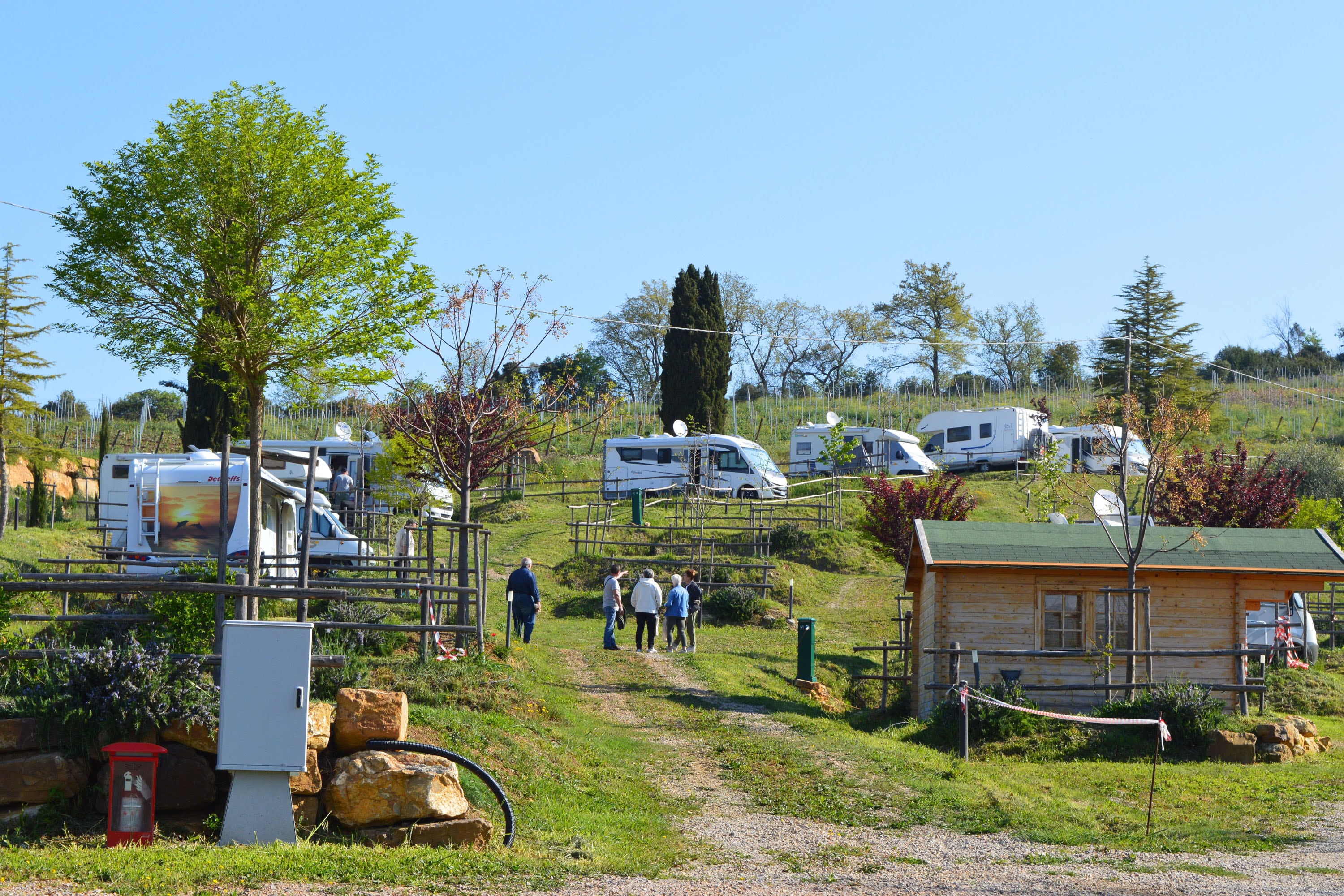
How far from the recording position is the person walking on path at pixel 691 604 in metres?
21.6

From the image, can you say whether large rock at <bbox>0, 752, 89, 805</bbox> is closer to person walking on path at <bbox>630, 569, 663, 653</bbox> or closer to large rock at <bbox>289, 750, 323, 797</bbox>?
large rock at <bbox>289, 750, 323, 797</bbox>

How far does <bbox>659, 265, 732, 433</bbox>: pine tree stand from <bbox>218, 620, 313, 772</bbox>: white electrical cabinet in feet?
130

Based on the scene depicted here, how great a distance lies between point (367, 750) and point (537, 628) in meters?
14.1

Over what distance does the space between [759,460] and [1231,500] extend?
14911 mm

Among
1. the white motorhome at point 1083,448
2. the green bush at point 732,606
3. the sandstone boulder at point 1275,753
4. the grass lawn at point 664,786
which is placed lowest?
the sandstone boulder at point 1275,753

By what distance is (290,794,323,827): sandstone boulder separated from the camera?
29.7 ft

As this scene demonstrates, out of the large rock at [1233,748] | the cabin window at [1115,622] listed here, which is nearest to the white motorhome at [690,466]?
the cabin window at [1115,622]

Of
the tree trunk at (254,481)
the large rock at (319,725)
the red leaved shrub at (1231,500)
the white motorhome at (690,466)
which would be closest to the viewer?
the large rock at (319,725)

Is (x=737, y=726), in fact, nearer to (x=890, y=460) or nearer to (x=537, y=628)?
(x=537, y=628)

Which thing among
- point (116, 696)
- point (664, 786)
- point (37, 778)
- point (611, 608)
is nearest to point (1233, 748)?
point (664, 786)

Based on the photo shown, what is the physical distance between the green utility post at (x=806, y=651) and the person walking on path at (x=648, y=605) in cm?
255

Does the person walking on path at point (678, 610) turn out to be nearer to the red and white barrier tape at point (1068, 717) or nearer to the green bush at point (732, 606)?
the green bush at point (732, 606)

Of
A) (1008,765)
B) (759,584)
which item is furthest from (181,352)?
(759,584)

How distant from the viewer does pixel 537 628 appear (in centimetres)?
2334
